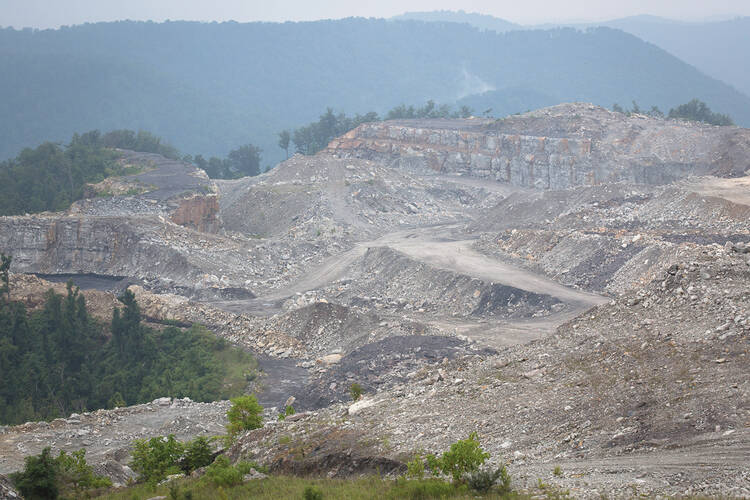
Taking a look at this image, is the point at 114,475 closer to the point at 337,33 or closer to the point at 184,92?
the point at 184,92

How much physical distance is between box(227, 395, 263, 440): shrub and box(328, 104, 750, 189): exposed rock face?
38.3 meters

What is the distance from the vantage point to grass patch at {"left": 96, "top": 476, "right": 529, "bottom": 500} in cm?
886

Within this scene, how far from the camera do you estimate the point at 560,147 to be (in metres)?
51.2

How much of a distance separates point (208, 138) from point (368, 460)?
111 m

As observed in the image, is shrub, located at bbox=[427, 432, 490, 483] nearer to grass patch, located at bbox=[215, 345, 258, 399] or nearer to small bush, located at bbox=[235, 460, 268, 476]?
small bush, located at bbox=[235, 460, 268, 476]

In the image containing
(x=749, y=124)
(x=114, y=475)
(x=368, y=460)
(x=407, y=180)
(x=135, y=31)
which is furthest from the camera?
(x=135, y=31)

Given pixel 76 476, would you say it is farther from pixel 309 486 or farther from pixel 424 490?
pixel 424 490

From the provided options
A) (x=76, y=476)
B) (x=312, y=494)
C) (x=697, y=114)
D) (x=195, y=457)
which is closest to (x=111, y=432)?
(x=76, y=476)

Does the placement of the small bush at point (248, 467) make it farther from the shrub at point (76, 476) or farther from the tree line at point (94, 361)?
the tree line at point (94, 361)

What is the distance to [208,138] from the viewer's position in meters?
115

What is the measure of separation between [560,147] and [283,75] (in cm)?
9827

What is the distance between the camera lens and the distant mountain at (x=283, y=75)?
113062mm

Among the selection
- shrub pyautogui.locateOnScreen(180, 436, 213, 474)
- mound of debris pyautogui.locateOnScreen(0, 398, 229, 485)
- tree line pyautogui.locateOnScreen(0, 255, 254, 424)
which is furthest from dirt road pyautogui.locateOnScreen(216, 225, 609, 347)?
shrub pyautogui.locateOnScreen(180, 436, 213, 474)

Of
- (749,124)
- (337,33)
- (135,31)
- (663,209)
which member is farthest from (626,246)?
(135,31)
